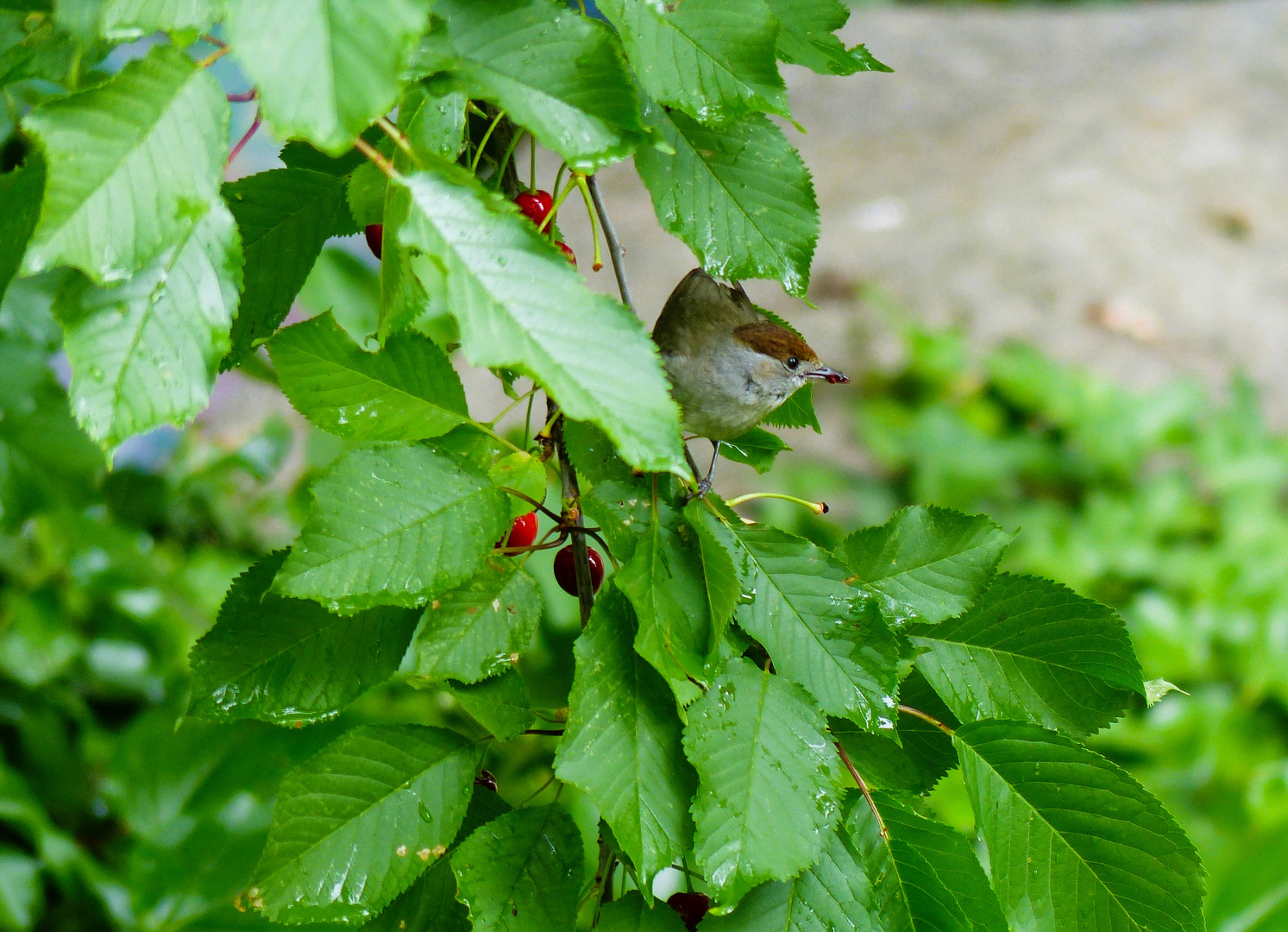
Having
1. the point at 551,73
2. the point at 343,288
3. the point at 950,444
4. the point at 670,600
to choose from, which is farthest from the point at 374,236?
the point at 950,444

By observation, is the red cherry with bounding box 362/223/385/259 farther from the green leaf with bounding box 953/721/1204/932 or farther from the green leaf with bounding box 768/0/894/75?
the green leaf with bounding box 953/721/1204/932

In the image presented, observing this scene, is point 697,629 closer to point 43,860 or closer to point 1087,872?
point 1087,872

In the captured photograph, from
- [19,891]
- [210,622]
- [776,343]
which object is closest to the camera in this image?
[776,343]

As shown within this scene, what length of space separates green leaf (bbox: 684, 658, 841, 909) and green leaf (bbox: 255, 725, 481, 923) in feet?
0.63

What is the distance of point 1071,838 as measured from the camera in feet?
2.55

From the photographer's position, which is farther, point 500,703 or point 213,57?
point 500,703

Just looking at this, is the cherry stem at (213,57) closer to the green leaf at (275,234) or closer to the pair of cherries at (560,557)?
the green leaf at (275,234)

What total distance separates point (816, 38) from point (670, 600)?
456mm

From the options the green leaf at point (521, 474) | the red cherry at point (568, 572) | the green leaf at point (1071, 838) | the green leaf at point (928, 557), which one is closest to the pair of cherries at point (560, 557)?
the red cherry at point (568, 572)

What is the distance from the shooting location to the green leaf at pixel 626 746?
688 millimetres

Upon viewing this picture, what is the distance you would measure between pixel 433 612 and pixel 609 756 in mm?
162

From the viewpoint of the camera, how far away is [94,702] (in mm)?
2268

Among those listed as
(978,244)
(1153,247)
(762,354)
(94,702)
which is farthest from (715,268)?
(1153,247)

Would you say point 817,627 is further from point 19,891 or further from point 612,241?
point 19,891
